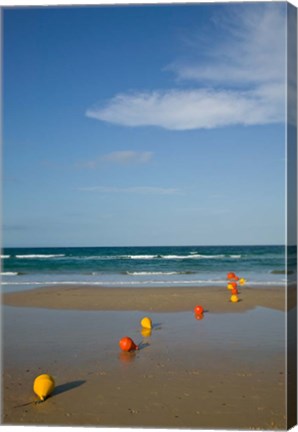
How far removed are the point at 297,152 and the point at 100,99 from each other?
5.79m

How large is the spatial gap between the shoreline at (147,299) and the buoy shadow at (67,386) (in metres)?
3.46

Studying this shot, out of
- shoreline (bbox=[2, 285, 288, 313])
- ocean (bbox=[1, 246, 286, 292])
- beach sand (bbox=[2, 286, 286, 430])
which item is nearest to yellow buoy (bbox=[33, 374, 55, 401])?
beach sand (bbox=[2, 286, 286, 430])

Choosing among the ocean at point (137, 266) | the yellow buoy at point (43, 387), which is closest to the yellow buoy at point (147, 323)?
the yellow buoy at point (43, 387)

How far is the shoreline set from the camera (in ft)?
24.8

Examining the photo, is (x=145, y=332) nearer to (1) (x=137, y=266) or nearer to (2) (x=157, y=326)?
(2) (x=157, y=326)

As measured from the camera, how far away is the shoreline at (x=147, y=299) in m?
7.55

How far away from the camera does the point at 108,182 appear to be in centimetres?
1623

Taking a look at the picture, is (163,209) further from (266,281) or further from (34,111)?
→ (34,111)

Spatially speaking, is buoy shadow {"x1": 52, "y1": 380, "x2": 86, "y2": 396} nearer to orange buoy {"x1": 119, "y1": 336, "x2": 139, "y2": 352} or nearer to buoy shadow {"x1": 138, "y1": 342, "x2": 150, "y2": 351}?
orange buoy {"x1": 119, "y1": 336, "x2": 139, "y2": 352}

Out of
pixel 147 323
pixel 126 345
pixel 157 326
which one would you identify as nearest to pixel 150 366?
pixel 126 345

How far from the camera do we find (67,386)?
12.1ft

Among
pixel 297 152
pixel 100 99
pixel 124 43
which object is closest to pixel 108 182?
pixel 100 99

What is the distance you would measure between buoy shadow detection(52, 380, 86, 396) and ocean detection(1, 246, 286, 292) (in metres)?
7.49

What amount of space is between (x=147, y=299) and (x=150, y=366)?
14.2 ft
